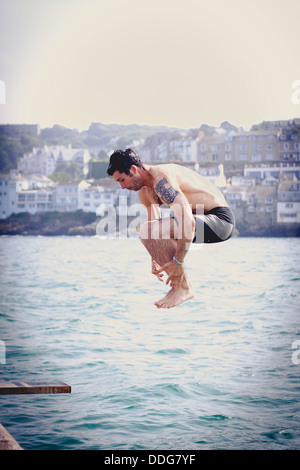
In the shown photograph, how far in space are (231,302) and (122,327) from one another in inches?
567

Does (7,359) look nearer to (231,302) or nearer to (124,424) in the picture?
(124,424)

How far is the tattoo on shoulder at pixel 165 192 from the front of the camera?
4.28 m

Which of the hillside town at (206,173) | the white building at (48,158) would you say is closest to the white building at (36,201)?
the hillside town at (206,173)

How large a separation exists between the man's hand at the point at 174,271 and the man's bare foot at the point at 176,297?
0.04 metres

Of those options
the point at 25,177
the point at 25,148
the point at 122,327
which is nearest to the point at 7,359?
the point at 122,327

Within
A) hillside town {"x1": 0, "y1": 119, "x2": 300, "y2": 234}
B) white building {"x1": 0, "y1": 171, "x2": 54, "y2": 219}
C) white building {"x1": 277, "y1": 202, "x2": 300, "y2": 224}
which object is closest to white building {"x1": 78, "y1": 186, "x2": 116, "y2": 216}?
hillside town {"x1": 0, "y1": 119, "x2": 300, "y2": 234}

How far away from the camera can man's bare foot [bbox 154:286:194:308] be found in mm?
4648

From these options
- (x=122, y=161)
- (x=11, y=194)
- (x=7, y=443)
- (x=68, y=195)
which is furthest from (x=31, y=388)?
(x=11, y=194)

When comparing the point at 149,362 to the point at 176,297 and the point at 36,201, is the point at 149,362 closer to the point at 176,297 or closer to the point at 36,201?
the point at 176,297

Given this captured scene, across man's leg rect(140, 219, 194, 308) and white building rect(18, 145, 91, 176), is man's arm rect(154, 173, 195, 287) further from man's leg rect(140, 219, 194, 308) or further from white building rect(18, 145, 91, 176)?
white building rect(18, 145, 91, 176)

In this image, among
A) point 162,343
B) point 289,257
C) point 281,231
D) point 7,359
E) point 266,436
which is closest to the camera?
point 266,436

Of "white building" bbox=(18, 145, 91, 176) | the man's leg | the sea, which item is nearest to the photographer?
the man's leg

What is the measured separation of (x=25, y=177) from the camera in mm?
112875

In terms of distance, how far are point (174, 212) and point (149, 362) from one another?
19882 mm
